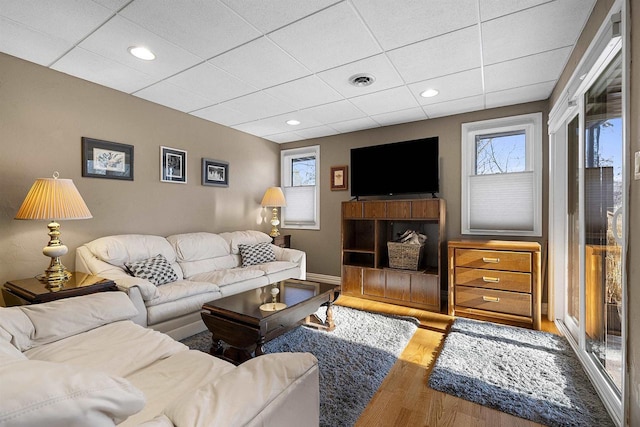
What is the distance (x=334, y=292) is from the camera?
9.40ft

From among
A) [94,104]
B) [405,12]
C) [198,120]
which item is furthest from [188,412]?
[198,120]

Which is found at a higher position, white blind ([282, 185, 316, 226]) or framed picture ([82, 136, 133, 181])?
framed picture ([82, 136, 133, 181])

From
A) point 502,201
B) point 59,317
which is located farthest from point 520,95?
point 59,317

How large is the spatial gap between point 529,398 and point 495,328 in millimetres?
1092

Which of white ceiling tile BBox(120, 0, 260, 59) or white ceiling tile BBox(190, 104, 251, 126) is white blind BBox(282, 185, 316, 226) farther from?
white ceiling tile BBox(120, 0, 260, 59)

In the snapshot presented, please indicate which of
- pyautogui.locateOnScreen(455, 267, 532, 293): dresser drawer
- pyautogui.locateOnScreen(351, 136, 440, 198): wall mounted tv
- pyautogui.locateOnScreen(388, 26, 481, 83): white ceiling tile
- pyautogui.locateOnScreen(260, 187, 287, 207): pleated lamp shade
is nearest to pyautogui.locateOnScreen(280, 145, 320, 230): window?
pyautogui.locateOnScreen(260, 187, 287, 207): pleated lamp shade

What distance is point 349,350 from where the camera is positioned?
8.10 feet

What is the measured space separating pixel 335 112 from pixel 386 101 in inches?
26.2

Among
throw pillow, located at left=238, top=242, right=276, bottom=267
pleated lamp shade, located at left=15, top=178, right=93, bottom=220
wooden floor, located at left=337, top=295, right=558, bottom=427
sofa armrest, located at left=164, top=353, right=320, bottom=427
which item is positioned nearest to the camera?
sofa armrest, located at left=164, top=353, right=320, bottom=427

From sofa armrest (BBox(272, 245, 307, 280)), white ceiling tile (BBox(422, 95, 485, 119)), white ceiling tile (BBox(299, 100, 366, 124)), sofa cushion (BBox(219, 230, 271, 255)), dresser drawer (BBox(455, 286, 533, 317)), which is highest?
Result: white ceiling tile (BBox(299, 100, 366, 124))

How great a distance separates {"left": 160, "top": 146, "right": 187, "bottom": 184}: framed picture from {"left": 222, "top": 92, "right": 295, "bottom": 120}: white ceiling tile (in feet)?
2.89

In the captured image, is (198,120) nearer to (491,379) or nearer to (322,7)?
(322,7)

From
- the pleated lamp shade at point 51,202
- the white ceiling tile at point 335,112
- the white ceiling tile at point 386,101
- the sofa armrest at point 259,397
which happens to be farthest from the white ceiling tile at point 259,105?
the sofa armrest at point 259,397

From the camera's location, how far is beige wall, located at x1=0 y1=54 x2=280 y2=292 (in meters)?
2.51
